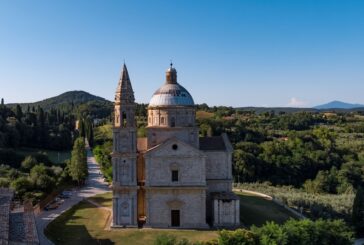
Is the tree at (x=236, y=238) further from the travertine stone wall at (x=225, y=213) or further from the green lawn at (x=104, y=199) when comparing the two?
the green lawn at (x=104, y=199)

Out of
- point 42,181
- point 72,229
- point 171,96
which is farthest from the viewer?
point 42,181

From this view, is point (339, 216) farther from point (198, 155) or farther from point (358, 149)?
point (358, 149)

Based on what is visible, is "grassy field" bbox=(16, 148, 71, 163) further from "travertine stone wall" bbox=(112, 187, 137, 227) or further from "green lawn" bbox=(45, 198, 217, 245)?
"travertine stone wall" bbox=(112, 187, 137, 227)

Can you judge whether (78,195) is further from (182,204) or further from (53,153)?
(53,153)

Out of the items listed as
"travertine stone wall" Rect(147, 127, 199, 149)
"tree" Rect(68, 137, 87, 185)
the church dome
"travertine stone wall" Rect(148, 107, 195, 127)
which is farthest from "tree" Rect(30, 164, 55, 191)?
the church dome

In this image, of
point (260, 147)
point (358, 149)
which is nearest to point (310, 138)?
point (358, 149)

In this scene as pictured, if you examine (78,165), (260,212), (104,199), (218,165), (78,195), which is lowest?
(260,212)

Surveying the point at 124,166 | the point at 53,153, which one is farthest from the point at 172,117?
the point at 53,153
